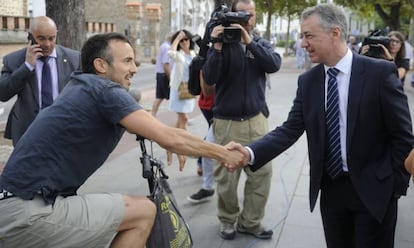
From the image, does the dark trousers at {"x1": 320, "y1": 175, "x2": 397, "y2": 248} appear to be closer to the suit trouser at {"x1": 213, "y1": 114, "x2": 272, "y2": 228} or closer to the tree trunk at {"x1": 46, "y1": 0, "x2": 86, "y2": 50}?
the suit trouser at {"x1": 213, "y1": 114, "x2": 272, "y2": 228}

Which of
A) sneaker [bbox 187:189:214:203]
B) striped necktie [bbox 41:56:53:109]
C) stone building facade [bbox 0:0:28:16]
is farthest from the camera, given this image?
stone building facade [bbox 0:0:28:16]

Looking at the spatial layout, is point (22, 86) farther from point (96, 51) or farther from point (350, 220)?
point (350, 220)

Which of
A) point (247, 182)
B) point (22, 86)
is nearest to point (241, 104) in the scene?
point (247, 182)

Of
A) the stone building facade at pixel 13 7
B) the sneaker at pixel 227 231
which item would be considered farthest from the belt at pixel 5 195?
the stone building facade at pixel 13 7

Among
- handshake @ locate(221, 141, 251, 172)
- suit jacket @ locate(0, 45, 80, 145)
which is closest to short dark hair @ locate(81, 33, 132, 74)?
handshake @ locate(221, 141, 251, 172)

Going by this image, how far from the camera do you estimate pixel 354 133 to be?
2670 millimetres

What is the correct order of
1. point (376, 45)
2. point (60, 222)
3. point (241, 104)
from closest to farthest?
point (60, 222) → point (241, 104) → point (376, 45)

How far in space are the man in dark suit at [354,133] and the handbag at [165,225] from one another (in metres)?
0.83

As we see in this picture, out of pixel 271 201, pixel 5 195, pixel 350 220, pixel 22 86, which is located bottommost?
pixel 271 201

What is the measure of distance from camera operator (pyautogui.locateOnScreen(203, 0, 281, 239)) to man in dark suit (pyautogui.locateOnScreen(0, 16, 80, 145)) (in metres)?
1.41

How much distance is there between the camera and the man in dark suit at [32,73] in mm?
4328

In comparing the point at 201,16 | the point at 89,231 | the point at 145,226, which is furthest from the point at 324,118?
the point at 201,16

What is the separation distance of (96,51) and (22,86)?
1926mm

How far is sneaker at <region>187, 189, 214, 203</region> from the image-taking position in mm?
5312
